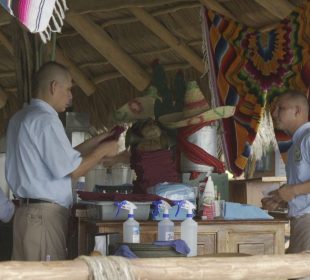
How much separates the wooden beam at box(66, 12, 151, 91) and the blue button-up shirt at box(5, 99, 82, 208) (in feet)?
11.4

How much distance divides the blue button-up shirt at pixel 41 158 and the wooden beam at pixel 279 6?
2.51m

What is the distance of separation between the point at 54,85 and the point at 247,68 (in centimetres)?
213

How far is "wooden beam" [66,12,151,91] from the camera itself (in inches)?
286

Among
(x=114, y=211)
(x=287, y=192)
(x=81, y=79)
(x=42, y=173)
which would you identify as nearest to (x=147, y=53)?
(x=81, y=79)

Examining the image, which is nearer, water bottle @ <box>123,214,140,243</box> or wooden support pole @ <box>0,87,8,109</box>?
water bottle @ <box>123,214,140,243</box>

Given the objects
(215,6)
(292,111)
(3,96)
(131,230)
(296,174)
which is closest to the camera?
(131,230)

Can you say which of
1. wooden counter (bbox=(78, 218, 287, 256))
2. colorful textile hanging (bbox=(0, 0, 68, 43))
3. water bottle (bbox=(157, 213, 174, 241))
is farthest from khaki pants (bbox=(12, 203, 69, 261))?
colorful textile hanging (bbox=(0, 0, 68, 43))

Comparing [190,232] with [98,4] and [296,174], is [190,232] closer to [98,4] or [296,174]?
[296,174]

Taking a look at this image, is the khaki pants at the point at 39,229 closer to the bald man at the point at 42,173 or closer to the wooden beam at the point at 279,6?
the bald man at the point at 42,173

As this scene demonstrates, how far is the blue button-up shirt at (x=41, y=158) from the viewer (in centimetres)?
367

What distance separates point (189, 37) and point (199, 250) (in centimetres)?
376

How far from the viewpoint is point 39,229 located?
379cm

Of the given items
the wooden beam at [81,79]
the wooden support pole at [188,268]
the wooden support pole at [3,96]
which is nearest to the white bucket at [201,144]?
the wooden support pole at [188,268]

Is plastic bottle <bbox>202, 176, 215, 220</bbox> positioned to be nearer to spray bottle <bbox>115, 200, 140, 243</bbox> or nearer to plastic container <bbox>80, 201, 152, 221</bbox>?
plastic container <bbox>80, 201, 152, 221</bbox>
